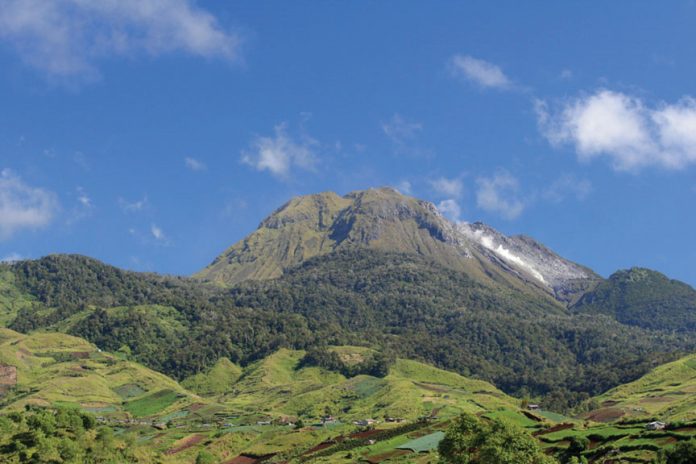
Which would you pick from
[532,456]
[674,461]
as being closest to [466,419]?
[532,456]

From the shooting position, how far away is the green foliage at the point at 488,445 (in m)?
97.1

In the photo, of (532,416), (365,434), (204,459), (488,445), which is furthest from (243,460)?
(488,445)

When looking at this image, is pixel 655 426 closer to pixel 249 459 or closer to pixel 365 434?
pixel 365 434

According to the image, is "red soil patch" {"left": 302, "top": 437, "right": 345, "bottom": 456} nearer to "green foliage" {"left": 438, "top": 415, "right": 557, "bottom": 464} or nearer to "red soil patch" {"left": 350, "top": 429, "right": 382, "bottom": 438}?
"red soil patch" {"left": 350, "top": 429, "right": 382, "bottom": 438}

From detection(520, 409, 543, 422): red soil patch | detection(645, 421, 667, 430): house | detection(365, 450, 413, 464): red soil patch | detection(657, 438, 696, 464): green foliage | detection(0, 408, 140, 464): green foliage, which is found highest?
detection(0, 408, 140, 464): green foliage

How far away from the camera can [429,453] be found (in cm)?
14125

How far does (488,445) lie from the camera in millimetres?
98938

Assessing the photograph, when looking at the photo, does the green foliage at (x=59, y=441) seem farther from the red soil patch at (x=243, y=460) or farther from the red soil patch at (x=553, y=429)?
the red soil patch at (x=553, y=429)

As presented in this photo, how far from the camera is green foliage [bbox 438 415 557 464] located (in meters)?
97.1

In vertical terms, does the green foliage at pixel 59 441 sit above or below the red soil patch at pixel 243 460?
above

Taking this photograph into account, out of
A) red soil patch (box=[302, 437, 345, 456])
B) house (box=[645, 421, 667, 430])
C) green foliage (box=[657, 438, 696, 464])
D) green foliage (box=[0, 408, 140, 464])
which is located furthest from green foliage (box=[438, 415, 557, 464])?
green foliage (box=[0, 408, 140, 464])

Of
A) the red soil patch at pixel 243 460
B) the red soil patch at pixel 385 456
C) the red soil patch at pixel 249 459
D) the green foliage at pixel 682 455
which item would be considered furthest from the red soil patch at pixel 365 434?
the green foliage at pixel 682 455

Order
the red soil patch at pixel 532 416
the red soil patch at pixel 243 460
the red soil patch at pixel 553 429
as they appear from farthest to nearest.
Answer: the red soil patch at pixel 243 460
the red soil patch at pixel 532 416
the red soil patch at pixel 553 429

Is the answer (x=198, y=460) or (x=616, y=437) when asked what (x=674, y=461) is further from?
(x=198, y=460)
